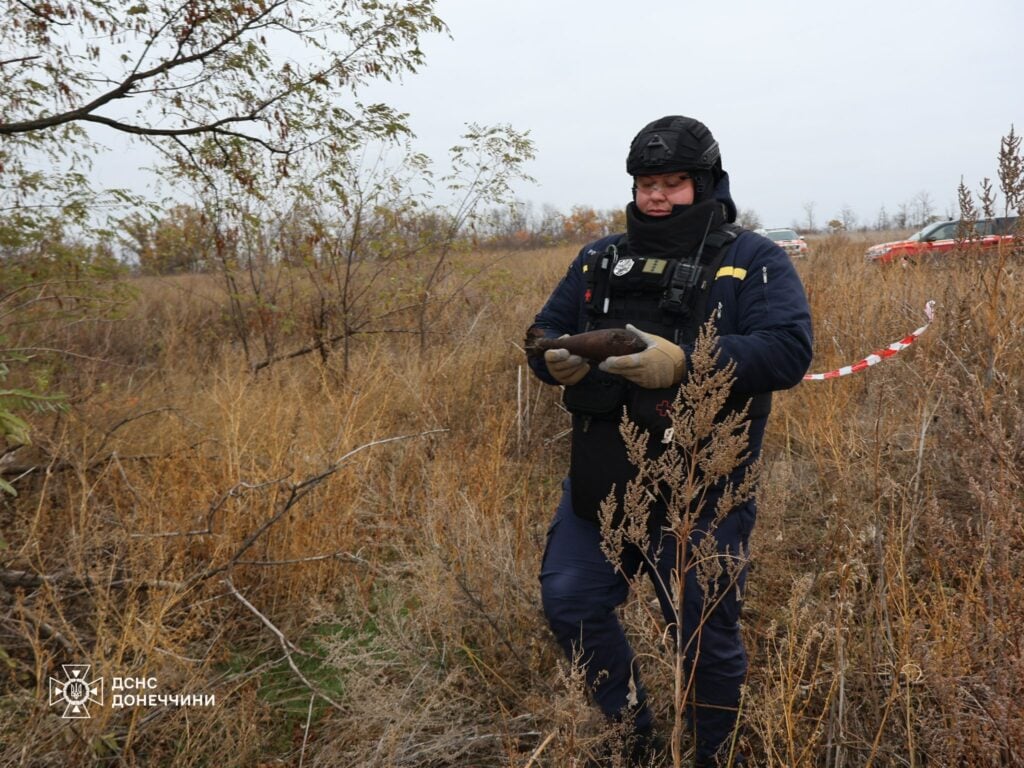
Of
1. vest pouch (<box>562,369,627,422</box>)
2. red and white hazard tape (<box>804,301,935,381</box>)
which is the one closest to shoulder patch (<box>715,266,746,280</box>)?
vest pouch (<box>562,369,627,422</box>)

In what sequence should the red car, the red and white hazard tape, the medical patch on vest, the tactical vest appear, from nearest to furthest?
the tactical vest
the medical patch on vest
the red car
the red and white hazard tape

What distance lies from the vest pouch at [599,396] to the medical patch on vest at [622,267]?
311 millimetres

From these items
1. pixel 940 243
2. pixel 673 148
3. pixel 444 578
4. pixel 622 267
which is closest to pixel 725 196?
pixel 673 148

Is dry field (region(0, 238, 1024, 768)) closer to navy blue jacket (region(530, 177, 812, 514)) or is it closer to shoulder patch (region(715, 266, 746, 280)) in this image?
navy blue jacket (region(530, 177, 812, 514))

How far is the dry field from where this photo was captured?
A: 5.26 feet

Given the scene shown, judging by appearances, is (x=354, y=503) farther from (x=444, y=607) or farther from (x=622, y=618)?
(x=622, y=618)

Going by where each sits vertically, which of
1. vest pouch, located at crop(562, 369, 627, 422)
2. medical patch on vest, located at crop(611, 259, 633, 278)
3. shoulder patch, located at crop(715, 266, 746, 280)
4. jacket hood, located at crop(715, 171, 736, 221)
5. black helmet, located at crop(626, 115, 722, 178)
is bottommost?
vest pouch, located at crop(562, 369, 627, 422)

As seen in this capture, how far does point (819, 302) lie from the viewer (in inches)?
208

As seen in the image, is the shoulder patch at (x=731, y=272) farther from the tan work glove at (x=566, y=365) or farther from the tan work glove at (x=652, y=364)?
the tan work glove at (x=566, y=365)

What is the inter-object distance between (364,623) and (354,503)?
562 millimetres

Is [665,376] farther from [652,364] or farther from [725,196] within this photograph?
[725,196]

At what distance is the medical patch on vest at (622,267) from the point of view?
187cm

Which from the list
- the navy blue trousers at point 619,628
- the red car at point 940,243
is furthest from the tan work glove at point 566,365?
the red car at point 940,243

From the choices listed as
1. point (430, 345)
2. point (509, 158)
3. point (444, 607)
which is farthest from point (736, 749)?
point (509, 158)
